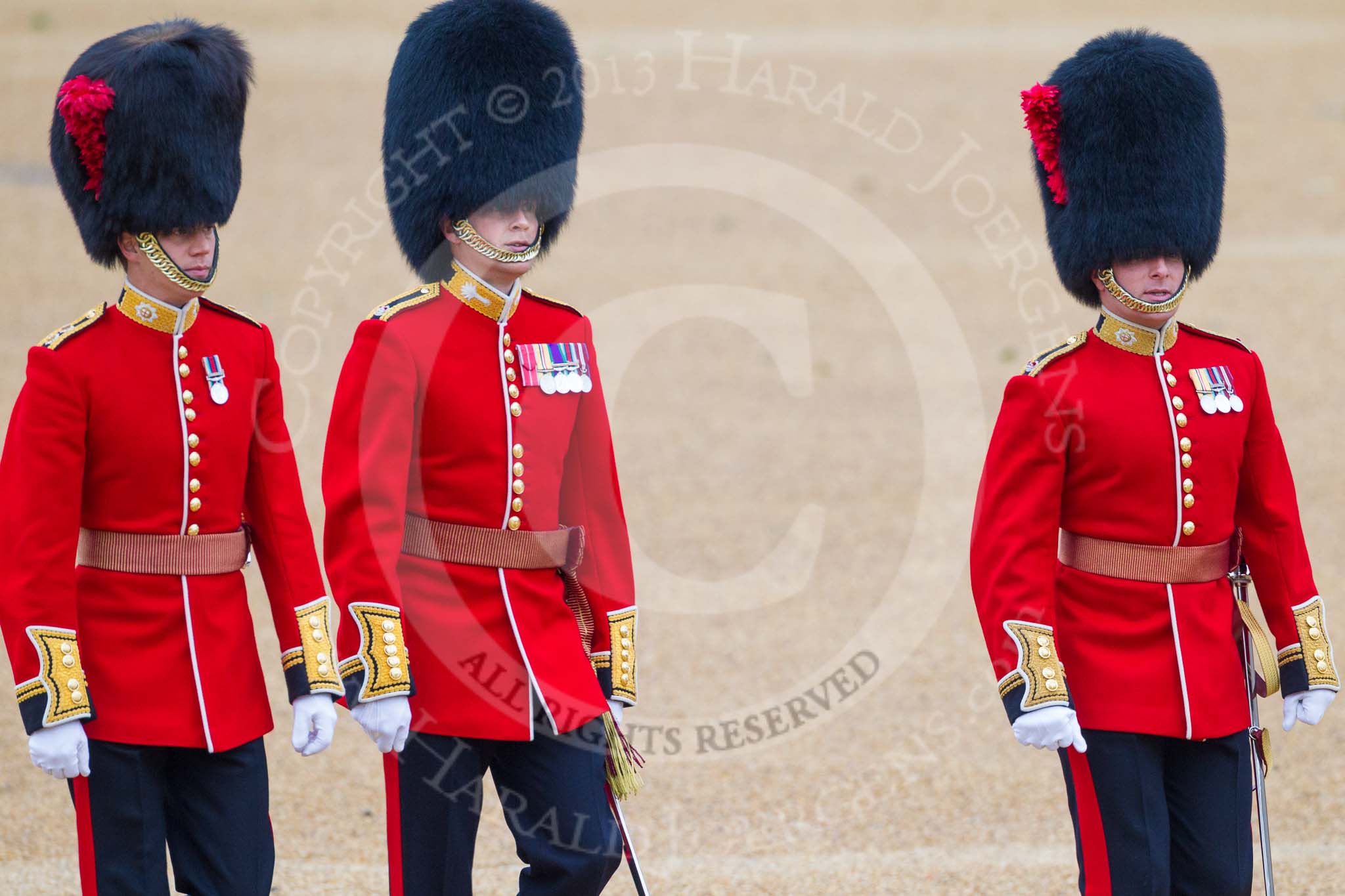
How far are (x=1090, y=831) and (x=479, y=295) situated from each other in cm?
137

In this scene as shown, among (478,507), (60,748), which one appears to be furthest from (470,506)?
(60,748)

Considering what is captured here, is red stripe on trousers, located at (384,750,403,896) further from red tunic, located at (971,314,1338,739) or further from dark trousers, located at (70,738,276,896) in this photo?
red tunic, located at (971,314,1338,739)

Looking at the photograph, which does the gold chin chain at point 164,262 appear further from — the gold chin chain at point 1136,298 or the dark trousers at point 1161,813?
the dark trousers at point 1161,813

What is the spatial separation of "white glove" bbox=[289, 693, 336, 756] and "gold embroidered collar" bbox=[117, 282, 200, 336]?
65 centimetres

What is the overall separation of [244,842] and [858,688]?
3.16m

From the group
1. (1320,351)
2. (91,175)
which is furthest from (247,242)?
(91,175)

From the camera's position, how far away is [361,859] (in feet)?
14.6

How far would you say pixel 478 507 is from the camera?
3.04 m

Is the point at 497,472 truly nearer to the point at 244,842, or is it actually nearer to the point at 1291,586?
the point at 244,842

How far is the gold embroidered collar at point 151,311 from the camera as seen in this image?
2.96 meters

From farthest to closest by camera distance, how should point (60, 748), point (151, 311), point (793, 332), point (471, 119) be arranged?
point (793, 332) < point (471, 119) < point (151, 311) < point (60, 748)

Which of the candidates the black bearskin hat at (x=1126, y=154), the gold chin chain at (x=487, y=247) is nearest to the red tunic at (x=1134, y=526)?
the black bearskin hat at (x=1126, y=154)

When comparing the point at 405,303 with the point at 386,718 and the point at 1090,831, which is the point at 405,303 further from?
the point at 1090,831

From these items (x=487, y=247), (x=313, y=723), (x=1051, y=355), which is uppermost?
(x=487, y=247)
